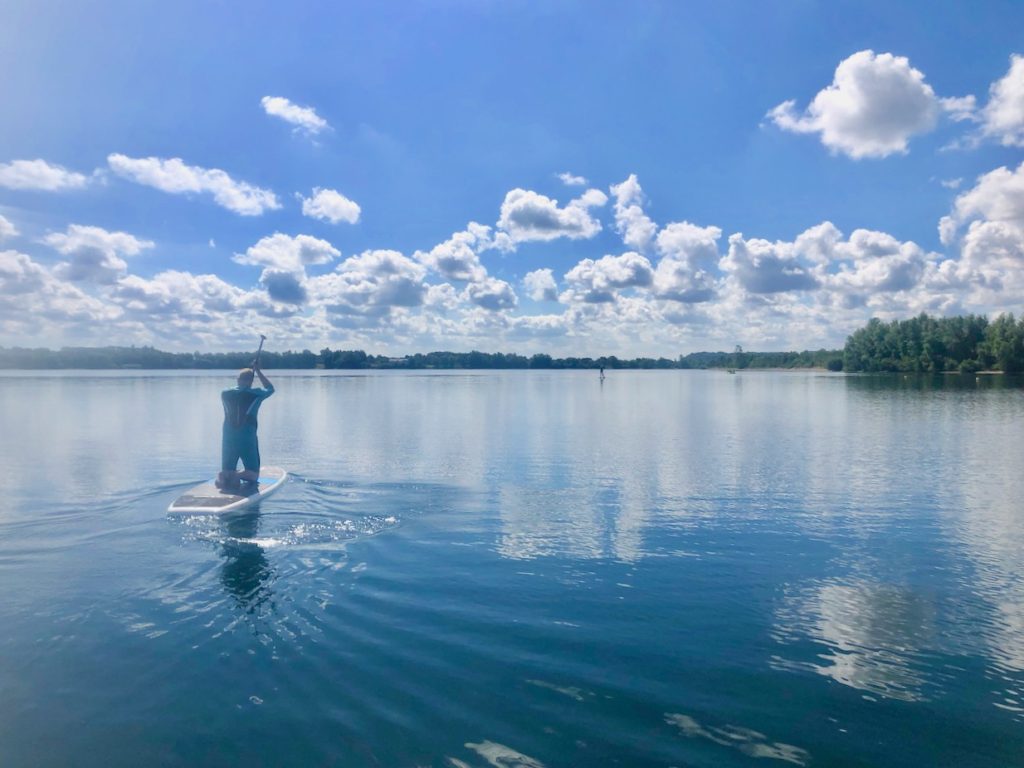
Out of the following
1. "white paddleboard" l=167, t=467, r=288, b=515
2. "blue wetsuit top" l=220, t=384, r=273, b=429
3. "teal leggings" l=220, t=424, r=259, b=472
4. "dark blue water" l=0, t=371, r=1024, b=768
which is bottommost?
"dark blue water" l=0, t=371, r=1024, b=768

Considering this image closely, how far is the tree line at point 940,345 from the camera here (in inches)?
5285

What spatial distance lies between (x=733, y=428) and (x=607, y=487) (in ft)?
67.6

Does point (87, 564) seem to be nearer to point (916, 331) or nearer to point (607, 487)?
point (607, 487)

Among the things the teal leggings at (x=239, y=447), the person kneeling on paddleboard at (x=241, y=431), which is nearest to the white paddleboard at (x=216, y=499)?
the person kneeling on paddleboard at (x=241, y=431)

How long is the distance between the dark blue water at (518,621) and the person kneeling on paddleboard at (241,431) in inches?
48.2

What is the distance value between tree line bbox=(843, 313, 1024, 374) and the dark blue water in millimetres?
139167

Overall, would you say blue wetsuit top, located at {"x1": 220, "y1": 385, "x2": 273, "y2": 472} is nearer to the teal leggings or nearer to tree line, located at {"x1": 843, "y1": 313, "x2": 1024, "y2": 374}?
the teal leggings

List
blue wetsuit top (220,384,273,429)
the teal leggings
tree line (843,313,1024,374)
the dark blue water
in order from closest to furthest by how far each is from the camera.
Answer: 1. the dark blue water
2. blue wetsuit top (220,384,273,429)
3. the teal leggings
4. tree line (843,313,1024,374)

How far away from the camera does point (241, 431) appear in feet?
57.9

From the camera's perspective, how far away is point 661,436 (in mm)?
34969

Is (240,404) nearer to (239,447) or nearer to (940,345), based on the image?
(239,447)

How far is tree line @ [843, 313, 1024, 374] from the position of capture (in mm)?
134250

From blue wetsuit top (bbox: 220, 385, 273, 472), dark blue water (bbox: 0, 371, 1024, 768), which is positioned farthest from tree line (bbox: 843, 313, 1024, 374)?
blue wetsuit top (bbox: 220, 385, 273, 472)

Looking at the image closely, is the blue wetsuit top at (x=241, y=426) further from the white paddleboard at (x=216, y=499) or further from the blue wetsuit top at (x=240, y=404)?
the white paddleboard at (x=216, y=499)
